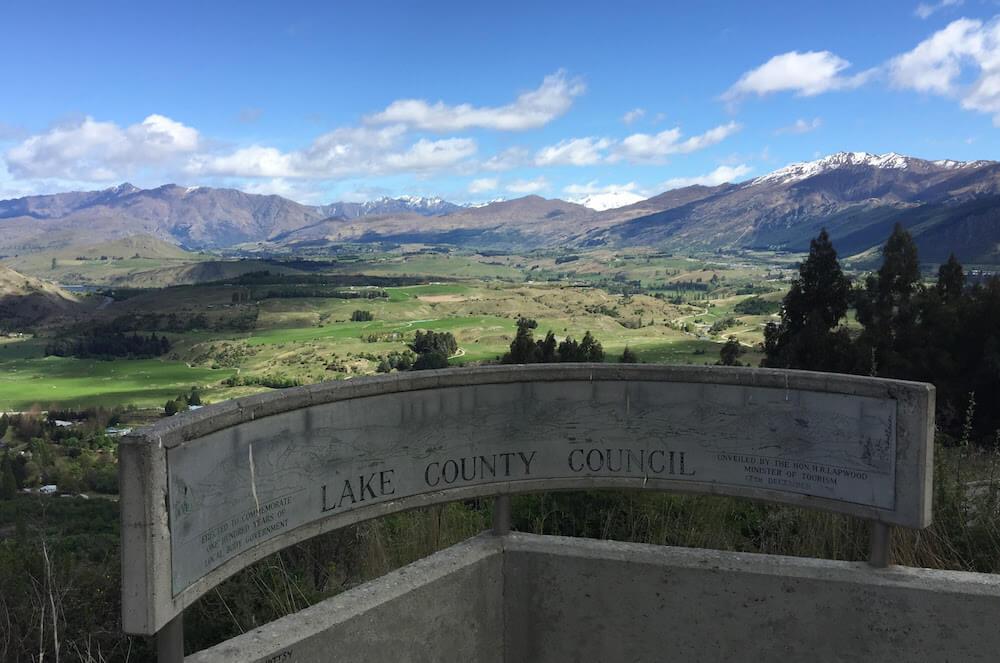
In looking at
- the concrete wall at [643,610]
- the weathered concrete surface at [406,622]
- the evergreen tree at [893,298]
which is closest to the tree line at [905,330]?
the evergreen tree at [893,298]

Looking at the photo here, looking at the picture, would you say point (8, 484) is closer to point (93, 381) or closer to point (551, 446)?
point (551, 446)

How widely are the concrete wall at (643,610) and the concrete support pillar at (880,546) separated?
65 millimetres

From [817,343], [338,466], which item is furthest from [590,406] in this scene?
[817,343]

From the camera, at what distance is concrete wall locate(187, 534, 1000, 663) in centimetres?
378

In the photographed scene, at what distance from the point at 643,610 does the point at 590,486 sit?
75 centimetres

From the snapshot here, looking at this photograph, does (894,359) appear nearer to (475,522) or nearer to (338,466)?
(475,522)

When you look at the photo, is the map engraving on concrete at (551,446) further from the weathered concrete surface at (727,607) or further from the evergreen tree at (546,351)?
the evergreen tree at (546,351)

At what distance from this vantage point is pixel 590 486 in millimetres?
4453

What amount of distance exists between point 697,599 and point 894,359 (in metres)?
17.2

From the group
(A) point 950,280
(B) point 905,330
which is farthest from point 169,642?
(A) point 950,280

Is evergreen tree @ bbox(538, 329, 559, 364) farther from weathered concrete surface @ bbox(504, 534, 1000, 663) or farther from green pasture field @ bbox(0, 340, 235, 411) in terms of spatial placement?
green pasture field @ bbox(0, 340, 235, 411)

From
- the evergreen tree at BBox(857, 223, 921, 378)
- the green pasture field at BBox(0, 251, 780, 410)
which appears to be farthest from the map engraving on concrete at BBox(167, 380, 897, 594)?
the green pasture field at BBox(0, 251, 780, 410)

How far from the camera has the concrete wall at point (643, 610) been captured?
3779 mm

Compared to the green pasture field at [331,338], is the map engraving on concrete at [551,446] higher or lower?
higher
